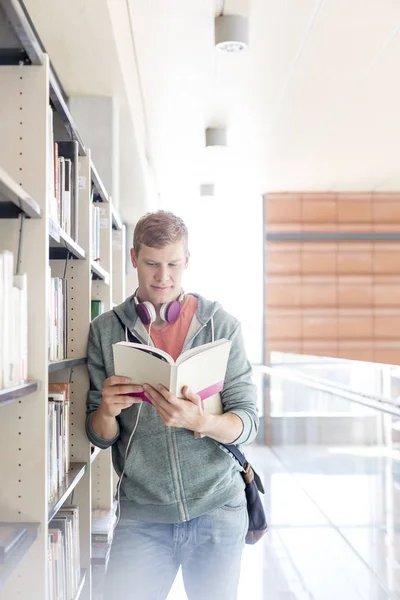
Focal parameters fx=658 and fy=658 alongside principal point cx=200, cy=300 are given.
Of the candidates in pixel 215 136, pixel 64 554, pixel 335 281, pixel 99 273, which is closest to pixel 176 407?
pixel 64 554

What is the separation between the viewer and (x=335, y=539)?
3594mm

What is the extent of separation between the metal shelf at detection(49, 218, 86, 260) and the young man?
0.23m

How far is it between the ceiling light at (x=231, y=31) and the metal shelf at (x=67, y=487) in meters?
2.29

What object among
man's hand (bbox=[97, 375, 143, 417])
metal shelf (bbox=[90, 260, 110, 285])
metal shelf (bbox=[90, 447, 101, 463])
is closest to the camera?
man's hand (bbox=[97, 375, 143, 417])

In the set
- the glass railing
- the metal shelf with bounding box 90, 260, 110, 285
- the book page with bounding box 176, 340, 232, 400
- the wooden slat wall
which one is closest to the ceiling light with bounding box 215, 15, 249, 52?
the metal shelf with bounding box 90, 260, 110, 285

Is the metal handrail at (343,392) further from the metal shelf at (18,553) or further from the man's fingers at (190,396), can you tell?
the metal shelf at (18,553)

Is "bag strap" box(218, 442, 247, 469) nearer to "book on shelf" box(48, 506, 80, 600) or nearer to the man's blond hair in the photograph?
the man's blond hair

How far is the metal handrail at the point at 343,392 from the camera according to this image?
A: 2860 millimetres

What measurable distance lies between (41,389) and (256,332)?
19.9 ft

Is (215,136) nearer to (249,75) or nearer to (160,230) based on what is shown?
(249,75)

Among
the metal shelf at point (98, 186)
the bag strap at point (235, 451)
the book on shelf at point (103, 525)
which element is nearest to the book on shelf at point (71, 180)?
the metal shelf at point (98, 186)

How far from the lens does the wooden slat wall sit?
7.39 metres

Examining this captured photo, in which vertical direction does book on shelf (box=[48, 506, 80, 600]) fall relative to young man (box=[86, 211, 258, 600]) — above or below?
below

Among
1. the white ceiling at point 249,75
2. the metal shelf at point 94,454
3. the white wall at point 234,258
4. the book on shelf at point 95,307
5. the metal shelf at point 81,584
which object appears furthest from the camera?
the white wall at point 234,258
